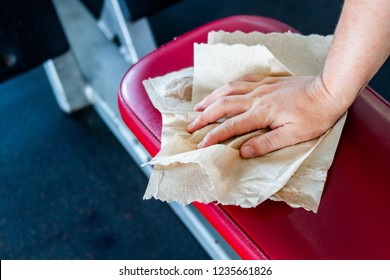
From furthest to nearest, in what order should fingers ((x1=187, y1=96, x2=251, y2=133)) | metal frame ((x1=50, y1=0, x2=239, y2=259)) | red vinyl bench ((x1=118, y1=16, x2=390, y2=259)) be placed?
metal frame ((x1=50, y1=0, x2=239, y2=259)) → fingers ((x1=187, y1=96, x2=251, y2=133)) → red vinyl bench ((x1=118, y1=16, x2=390, y2=259))

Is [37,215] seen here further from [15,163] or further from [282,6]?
[282,6]

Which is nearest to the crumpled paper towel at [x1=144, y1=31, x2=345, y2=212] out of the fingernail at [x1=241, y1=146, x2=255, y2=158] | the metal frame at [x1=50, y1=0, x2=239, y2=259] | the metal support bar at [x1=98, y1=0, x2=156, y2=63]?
the fingernail at [x1=241, y1=146, x2=255, y2=158]

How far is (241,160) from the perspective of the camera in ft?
2.07

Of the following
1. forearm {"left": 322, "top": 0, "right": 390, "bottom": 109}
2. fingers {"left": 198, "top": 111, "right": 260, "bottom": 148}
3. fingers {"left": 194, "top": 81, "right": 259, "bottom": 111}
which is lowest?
fingers {"left": 198, "top": 111, "right": 260, "bottom": 148}

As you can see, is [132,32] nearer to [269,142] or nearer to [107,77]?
[107,77]

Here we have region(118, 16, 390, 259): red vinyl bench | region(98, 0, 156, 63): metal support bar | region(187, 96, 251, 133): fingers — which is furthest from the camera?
region(98, 0, 156, 63): metal support bar

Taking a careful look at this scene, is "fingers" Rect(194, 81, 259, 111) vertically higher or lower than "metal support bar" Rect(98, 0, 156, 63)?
higher

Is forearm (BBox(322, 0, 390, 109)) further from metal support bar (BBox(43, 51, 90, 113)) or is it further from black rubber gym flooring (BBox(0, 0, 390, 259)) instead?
metal support bar (BBox(43, 51, 90, 113))

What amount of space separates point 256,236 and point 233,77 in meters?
0.28

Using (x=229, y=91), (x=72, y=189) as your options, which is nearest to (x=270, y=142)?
(x=229, y=91)

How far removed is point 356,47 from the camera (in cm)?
59

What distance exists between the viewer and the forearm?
573mm

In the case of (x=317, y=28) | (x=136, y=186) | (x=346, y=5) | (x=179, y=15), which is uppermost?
(x=346, y=5)
